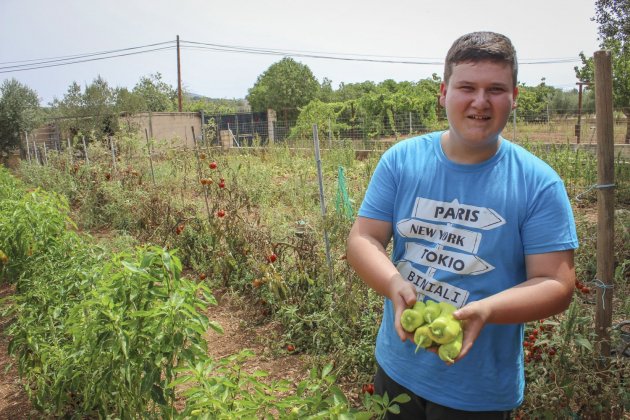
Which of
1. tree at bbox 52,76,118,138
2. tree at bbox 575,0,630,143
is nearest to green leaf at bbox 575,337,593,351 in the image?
tree at bbox 575,0,630,143

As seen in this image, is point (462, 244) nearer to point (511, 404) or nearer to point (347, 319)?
point (511, 404)

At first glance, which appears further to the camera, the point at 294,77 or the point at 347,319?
the point at 294,77

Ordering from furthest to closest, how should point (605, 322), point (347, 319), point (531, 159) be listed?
point (347, 319), point (605, 322), point (531, 159)

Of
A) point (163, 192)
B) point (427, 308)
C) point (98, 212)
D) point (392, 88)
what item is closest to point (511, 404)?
point (427, 308)

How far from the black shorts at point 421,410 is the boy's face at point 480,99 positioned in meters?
0.72

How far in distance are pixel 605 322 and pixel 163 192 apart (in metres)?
5.24

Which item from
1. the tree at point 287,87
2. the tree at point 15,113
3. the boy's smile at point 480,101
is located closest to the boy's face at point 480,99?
the boy's smile at point 480,101

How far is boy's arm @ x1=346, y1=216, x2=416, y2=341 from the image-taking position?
3.96ft

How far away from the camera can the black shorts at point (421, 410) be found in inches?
52.4

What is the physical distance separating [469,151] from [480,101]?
0.15m

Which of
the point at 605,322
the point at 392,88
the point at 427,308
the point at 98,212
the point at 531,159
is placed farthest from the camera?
the point at 392,88

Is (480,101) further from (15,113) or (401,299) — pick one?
(15,113)

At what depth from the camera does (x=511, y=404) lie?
134 centimetres

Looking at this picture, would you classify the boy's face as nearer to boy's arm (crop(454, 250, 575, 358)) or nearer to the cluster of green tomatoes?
boy's arm (crop(454, 250, 575, 358))
